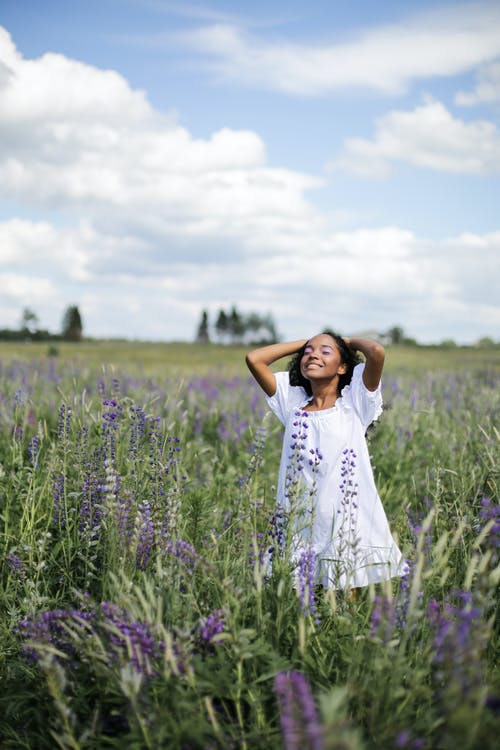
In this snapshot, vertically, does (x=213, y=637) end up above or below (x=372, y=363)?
below

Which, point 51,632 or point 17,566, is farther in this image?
point 17,566

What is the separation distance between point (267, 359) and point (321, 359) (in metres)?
0.46

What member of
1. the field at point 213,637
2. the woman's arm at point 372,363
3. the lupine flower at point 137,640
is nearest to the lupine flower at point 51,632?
the field at point 213,637

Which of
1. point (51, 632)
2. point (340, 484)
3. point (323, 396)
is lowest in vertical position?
point (51, 632)

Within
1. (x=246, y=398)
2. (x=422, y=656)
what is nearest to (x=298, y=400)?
(x=422, y=656)

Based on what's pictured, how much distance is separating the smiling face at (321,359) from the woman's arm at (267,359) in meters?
0.22

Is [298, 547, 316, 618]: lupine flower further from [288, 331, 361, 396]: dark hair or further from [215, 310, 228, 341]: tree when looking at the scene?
[215, 310, 228, 341]: tree

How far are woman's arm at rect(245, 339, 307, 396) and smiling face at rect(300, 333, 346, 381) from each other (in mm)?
221

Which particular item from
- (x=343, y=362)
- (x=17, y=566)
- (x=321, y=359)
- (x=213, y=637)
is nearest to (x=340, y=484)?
(x=321, y=359)

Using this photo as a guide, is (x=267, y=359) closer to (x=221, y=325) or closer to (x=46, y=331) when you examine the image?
(x=46, y=331)

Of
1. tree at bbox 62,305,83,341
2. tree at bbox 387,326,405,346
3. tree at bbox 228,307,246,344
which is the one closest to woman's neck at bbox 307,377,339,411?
tree at bbox 387,326,405,346

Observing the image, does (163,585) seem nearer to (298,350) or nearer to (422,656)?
(422,656)

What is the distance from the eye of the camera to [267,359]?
4.38 metres

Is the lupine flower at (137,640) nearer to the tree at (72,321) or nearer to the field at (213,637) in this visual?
the field at (213,637)
